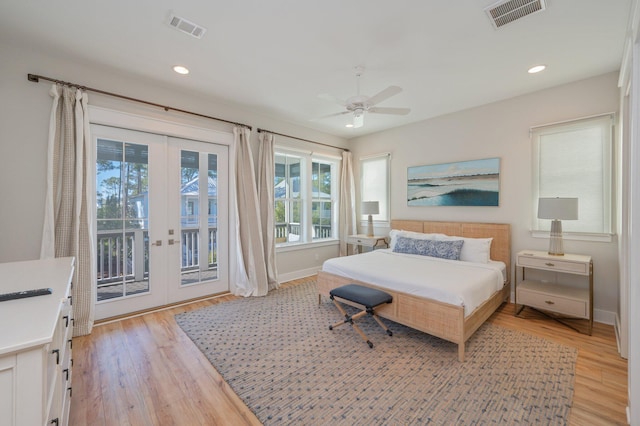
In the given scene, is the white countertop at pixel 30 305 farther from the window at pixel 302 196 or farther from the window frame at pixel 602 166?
the window frame at pixel 602 166

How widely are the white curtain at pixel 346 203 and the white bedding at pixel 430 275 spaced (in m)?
1.79

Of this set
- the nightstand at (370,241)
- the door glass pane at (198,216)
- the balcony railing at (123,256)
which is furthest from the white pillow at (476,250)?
the balcony railing at (123,256)

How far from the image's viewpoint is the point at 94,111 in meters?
3.02

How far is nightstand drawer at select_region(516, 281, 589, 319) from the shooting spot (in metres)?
2.90

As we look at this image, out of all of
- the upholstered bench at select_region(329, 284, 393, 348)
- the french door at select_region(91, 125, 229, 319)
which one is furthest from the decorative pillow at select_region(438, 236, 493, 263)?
the french door at select_region(91, 125, 229, 319)

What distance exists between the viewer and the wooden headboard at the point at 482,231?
3.83m

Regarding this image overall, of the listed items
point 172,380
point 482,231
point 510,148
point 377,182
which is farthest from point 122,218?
point 510,148

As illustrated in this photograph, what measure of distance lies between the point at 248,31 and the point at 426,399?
3.26 m

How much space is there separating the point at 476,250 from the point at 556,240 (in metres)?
0.85

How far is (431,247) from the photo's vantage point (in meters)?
3.98

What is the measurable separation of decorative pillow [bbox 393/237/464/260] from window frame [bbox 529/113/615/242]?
41.4 inches

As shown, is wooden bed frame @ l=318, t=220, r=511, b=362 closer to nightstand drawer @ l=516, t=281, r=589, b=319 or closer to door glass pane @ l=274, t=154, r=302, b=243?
nightstand drawer @ l=516, t=281, r=589, b=319

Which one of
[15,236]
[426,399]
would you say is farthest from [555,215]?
[15,236]

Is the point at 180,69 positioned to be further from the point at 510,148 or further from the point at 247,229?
the point at 510,148
